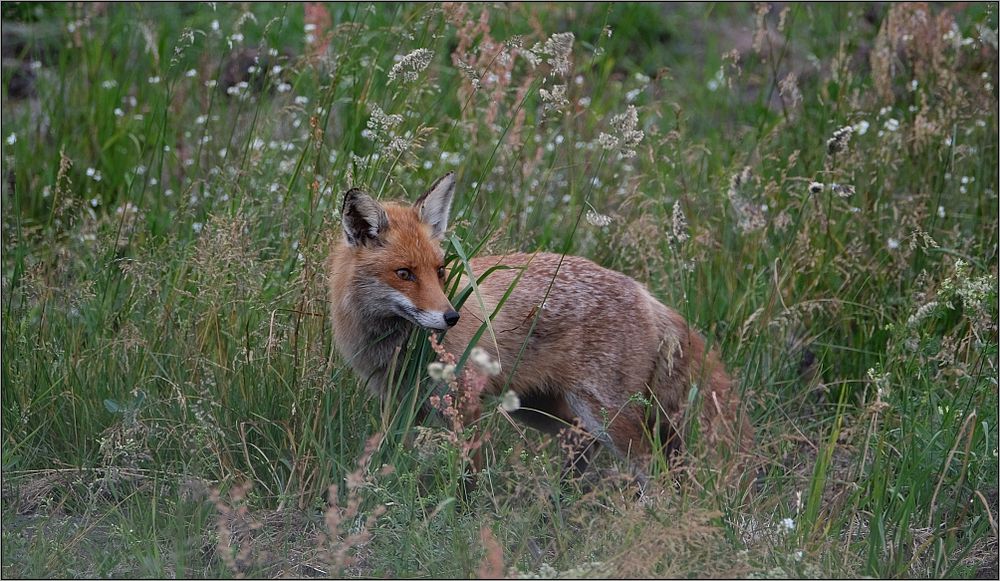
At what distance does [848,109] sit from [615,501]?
3.88 metres

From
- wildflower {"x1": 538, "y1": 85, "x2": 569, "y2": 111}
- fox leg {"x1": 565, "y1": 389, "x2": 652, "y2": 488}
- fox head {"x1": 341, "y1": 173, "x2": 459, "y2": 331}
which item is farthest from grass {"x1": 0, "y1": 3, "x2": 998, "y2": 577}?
fox leg {"x1": 565, "y1": 389, "x2": 652, "y2": 488}

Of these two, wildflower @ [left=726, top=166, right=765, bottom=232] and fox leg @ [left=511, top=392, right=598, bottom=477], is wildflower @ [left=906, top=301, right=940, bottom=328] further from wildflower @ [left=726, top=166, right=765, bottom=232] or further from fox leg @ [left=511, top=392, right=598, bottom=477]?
fox leg @ [left=511, top=392, right=598, bottom=477]

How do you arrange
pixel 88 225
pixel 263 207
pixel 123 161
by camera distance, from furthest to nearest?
pixel 123 161, pixel 88 225, pixel 263 207

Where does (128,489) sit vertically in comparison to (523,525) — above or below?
below

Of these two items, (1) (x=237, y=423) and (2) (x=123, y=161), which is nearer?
(1) (x=237, y=423)

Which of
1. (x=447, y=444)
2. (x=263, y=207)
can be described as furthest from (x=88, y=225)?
(x=447, y=444)

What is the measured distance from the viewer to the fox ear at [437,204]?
4.88 meters

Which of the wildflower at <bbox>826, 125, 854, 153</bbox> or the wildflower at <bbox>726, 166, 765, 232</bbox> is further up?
the wildflower at <bbox>826, 125, 854, 153</bbox>

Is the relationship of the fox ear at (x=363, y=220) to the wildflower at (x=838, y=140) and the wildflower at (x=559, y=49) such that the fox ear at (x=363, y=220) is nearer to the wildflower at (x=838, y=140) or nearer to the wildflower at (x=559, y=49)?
the wildflower at (x=559, y=49)

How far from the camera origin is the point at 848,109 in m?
6.69

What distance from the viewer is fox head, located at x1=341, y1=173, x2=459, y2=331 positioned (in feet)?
15.2

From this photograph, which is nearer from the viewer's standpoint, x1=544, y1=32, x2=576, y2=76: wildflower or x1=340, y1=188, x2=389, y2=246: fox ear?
x1=544, y1=32, x2=576, y2=76: wildflower

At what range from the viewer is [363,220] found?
15.8ft

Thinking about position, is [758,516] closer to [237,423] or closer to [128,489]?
[237,423]
